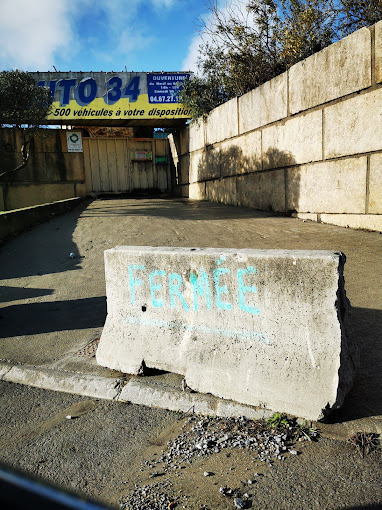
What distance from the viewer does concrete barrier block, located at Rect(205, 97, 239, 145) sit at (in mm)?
12016

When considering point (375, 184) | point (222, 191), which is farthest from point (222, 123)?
point (375, 184)

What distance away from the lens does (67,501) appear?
22.8 inches

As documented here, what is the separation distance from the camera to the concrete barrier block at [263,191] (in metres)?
10.1

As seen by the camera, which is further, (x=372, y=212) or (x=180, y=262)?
(x=372, y=212)

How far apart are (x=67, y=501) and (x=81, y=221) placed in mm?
10672

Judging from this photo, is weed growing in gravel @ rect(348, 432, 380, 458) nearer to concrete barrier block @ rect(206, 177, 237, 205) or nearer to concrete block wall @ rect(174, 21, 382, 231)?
concrete block wall @ rect(174, 21, 382, 231)

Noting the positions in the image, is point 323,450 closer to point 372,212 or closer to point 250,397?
point 250,397

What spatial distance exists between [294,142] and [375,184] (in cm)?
274

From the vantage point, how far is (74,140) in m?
17.2

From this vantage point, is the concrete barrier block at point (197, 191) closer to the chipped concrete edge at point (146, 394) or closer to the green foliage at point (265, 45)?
the green foliage at point (265, 45)

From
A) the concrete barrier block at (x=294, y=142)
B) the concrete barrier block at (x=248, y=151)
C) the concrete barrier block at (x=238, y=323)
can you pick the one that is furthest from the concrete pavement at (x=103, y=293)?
the concrete barrier block at (x=294, y=142)

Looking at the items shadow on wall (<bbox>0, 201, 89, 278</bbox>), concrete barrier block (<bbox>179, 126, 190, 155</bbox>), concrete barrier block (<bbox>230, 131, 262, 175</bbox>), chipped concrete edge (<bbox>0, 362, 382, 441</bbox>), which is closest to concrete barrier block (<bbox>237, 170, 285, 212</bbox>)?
concrete barrier block (<bbox>230, 131, 262, 175</bbox>)

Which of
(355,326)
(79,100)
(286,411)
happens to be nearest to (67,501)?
(286,411)

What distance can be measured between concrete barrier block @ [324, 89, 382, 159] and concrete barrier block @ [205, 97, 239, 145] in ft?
14.0
